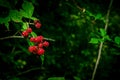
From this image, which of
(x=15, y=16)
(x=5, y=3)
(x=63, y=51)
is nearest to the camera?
(x=15, y=16)

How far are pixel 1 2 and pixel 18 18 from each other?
0.85 ft

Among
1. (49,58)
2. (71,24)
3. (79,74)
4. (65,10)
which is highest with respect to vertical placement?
(65,10)

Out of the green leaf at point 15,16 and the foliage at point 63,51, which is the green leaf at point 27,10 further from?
the foliage at point 63,51

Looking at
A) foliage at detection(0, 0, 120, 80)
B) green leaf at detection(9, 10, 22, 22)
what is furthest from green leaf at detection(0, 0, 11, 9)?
foliage at detection(0, 0, 120, 80)

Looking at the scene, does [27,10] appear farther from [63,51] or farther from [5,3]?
[63,51]

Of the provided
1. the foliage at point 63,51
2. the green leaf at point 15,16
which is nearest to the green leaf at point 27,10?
the green leaf at point 15,16

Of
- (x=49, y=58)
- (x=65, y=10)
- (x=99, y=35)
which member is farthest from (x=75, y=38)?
(x=99, y=35)

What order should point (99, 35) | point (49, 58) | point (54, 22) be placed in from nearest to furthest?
point (99, 35) < point (49, 58) < point (54, 22)

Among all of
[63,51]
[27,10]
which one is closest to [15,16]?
[27,10]

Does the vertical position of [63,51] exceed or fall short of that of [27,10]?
it falls short

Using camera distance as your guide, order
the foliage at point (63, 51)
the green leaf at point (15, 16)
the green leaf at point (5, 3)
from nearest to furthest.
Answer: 1. the green leaf at point (15, 16)
2. the green leaf at point (5, 3)
3. the foliage at point (63, 51)

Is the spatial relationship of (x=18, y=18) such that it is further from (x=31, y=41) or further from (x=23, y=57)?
(x=23, y=57)

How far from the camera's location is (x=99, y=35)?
232 cm

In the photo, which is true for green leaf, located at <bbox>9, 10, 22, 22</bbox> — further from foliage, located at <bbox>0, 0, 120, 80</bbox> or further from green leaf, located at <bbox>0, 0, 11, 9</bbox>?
foliage, located at <bbox>0, 0, 120, 80</bbox>
